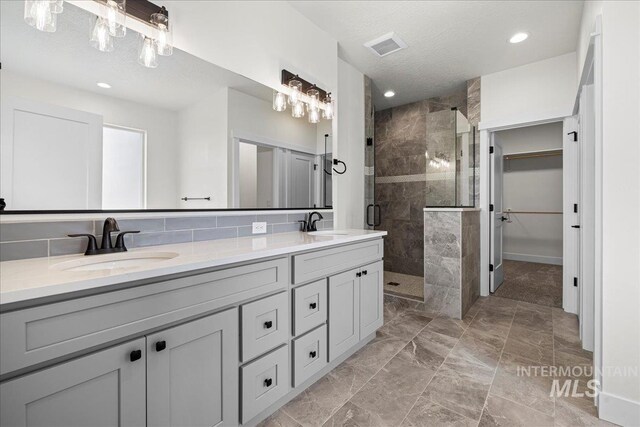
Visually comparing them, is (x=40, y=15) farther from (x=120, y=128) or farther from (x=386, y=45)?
(x=386, y=45)

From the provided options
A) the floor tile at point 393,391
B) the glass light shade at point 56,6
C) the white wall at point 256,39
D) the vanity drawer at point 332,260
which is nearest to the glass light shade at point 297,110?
the white wall at point 256,39

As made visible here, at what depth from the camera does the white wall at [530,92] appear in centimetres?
312

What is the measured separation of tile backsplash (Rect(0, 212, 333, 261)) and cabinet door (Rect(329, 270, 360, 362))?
70 centimetres

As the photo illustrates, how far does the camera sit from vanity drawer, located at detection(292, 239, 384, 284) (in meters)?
1.65

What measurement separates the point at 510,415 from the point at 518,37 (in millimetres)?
3294

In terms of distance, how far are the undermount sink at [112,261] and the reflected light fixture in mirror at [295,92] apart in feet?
5.42

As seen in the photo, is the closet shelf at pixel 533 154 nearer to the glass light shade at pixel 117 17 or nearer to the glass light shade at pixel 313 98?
the glass light shade at pixel 313 98

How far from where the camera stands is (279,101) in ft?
7.62

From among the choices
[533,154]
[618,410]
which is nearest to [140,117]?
[618,410]

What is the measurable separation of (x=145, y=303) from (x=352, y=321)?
1473mm

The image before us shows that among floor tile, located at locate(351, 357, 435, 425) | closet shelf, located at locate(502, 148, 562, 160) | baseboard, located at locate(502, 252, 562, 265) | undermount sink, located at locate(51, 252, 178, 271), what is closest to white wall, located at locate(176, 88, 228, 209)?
undermount sink, located at locate(51, 252, 178, 271)

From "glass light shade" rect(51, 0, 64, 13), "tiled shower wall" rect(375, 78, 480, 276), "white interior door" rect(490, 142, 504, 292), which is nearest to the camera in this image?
"glass light shade" rect(51, 0, 64, 13)

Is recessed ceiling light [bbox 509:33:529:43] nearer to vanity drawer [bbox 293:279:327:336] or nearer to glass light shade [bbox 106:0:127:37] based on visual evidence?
vanity drawer [bbox 293:279:327:336]

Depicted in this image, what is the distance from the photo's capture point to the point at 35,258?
1.19 metres
